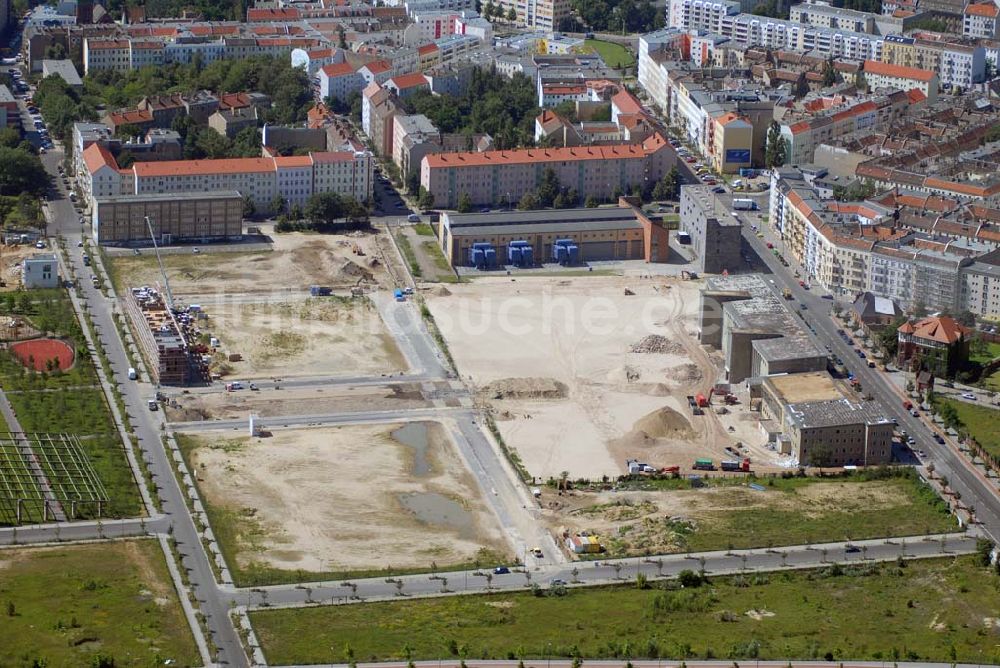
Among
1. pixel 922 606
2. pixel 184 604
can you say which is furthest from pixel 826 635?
pixel 184 604

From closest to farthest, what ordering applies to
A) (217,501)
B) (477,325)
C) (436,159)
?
1. (217,501)
2. (477,325)
3. (436,159)

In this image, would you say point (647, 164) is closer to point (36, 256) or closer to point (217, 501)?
point (36, 256)

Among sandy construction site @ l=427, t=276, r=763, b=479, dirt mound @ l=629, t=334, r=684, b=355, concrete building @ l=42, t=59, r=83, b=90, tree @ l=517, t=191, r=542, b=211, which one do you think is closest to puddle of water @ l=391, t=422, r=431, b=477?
sandy construction site @ l=427, t=276, r=763, b=479

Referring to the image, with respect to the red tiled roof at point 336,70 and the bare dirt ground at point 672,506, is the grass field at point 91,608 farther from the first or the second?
the red tiled roof at point 336,70

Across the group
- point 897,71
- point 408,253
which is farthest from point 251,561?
point 897,71

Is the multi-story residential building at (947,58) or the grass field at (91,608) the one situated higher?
the multi-story residential building at (947,58)

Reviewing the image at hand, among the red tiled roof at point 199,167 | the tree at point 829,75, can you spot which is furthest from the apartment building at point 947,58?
the red tiled roof at point 199,167

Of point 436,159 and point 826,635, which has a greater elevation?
point 436,159
